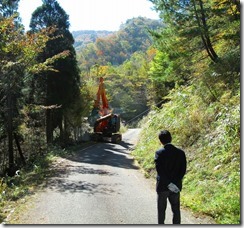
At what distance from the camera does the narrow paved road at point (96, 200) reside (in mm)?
7785

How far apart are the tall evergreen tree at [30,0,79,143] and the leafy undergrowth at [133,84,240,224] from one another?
14300 millimetres

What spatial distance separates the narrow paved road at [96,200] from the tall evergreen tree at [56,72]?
44.8 ft

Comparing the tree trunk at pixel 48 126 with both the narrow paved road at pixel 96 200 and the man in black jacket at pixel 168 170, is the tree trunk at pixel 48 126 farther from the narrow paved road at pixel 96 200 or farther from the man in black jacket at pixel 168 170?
the man in black jacket at pixel 168 170

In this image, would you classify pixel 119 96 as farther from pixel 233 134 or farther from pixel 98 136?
pixel 233 134

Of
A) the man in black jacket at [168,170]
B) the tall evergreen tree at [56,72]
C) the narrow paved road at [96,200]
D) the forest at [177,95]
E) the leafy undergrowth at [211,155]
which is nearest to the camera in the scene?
the man in black jacket at [168,170]

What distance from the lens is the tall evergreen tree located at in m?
27.5

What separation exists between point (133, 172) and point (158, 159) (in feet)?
28.7

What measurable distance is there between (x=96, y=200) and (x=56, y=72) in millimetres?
19234

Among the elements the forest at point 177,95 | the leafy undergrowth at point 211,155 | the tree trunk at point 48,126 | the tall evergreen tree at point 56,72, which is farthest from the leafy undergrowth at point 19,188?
the tall evergreen tree at point 56,72

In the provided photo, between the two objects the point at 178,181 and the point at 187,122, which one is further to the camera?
the point at 187,122

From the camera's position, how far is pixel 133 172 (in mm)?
14562

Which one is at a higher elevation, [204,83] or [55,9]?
[55,9]

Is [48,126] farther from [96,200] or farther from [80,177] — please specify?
[96,200]

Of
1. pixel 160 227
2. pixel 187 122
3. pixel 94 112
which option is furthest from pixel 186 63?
pixel 94 112
